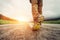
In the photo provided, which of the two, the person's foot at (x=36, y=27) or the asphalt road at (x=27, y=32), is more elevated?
the person's foot at (x=36, y=27)

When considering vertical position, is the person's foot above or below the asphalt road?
above

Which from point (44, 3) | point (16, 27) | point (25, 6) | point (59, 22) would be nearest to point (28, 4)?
point (25, 6)

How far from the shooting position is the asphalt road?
1503 mm

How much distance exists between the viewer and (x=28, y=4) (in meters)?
1.56

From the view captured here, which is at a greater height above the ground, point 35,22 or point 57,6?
point 57,6

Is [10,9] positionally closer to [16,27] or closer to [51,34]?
[16,27]

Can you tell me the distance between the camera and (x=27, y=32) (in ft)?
5.00

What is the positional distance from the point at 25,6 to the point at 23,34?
0.29m

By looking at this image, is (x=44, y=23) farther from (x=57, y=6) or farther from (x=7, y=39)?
(x=7, y=39)

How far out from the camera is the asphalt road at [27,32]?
4.93ft

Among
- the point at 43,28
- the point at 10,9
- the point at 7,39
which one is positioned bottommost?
the point at 7,39

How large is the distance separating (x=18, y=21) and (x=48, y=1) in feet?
1.23

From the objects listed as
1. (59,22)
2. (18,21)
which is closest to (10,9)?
(18,21)

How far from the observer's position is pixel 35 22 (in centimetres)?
150
